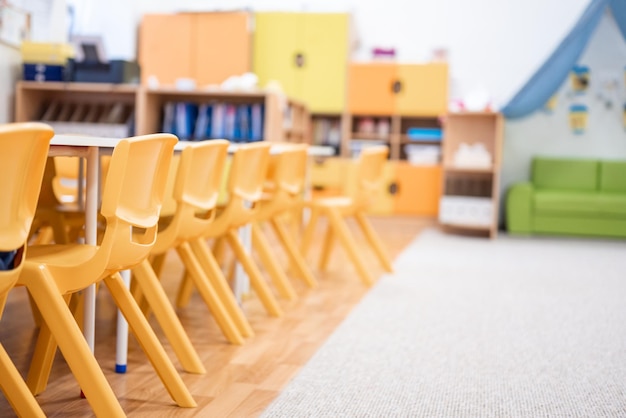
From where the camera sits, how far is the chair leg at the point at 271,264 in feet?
13.0

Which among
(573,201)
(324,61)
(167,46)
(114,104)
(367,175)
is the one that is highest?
(167,46)

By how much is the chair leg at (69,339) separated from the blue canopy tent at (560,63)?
600 cm

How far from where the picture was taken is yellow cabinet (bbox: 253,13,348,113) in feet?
27.3

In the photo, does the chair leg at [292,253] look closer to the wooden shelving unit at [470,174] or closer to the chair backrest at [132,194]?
the chair backrest at [132,194]

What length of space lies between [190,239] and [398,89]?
573 centimetres

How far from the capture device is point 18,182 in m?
1.58

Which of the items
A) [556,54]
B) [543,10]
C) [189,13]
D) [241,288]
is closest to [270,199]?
[241,288]

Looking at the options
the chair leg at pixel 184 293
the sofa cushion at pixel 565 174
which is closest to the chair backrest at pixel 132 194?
the chair leg at pixel 184 293

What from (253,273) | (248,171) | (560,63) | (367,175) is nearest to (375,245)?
(367,175)

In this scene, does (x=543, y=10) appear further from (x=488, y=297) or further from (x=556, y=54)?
(x=488, y=297)

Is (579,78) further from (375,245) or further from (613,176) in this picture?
(375,245)

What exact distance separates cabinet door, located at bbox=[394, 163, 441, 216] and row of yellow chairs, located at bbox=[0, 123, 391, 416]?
4461mm

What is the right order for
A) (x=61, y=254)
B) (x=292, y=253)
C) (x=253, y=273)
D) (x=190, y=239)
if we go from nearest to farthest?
(x=61, y=254)
(x=190, y=239)
(x=253, y=273)
(x=292, y=253)

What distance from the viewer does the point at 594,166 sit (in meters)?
7.88
